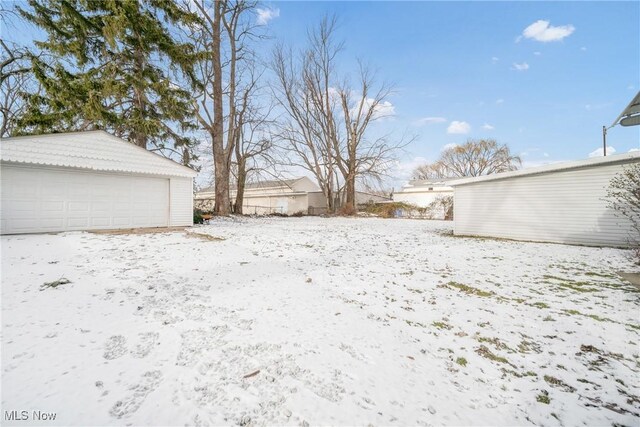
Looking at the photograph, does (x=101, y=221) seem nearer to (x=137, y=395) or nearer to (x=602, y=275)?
(x=137, y=395)

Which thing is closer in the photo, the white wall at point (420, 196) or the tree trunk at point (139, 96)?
the tree trunk at point (139, 96)

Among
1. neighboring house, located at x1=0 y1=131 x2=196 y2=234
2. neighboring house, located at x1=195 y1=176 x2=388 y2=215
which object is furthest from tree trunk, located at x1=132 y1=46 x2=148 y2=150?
neighboring house, located at x1=195 y1=176 x2=388 y2=215

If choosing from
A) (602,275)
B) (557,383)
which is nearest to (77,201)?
(557,383)

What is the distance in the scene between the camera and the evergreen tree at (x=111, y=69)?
10820 millimetres

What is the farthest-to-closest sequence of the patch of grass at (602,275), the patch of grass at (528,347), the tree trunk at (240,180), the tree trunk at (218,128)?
1. the tree trunk at (240,180)
2. the tree trunk at (218,128)
3. the patch of grass at (602,275)
4. the patch of grass at (528,347)

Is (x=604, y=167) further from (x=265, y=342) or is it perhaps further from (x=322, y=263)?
(x=265, y=342)

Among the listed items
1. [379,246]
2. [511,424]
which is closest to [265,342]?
[511,424]

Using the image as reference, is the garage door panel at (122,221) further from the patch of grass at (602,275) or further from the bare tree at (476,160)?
the bare tree at (476,160)

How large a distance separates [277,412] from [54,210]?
34.3 ft

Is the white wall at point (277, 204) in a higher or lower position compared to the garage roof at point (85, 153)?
lower

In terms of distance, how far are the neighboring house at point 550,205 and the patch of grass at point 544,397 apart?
28.1 feet

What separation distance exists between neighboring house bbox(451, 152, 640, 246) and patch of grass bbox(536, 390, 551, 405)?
856 cm

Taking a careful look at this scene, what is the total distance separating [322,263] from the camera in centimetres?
574

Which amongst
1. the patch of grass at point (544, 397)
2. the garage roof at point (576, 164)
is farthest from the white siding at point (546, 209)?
the patch of grass at point (544, 397)
